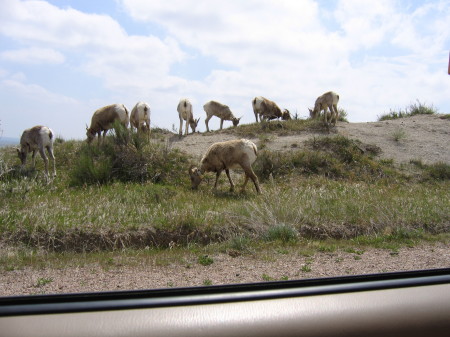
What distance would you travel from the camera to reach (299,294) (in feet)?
7.39

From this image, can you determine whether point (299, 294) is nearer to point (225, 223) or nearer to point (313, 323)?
point (313, 323)

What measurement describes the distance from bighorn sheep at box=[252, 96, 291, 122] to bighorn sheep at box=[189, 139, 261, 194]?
12.1m

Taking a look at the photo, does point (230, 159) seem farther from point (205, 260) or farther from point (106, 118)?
point (106, 118)

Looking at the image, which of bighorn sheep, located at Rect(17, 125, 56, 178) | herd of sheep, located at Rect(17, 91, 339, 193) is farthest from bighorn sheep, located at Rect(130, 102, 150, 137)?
bighorn sheep, located at Rect(17, 125, 56, 178)

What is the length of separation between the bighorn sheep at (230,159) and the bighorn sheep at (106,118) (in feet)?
14.2

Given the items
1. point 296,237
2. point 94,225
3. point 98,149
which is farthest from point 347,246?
point 98,149

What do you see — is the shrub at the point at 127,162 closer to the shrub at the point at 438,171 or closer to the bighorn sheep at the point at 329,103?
the shrub at the point at 438,171

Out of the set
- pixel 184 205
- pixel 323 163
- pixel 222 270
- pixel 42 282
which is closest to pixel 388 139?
pixel 323 163

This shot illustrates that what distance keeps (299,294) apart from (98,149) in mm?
12647

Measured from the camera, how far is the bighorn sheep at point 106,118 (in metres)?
15.9

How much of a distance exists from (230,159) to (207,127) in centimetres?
1193

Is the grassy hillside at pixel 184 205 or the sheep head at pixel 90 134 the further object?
the sheep head at pixel 90 134

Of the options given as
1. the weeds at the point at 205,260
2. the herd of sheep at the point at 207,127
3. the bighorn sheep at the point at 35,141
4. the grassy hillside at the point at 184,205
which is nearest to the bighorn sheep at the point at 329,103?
the herd of sheep at the point at 207,127

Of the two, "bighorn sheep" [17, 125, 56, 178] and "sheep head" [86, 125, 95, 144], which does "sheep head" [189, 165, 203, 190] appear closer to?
"bighorn sheep" [17, 125, 56, 178]
